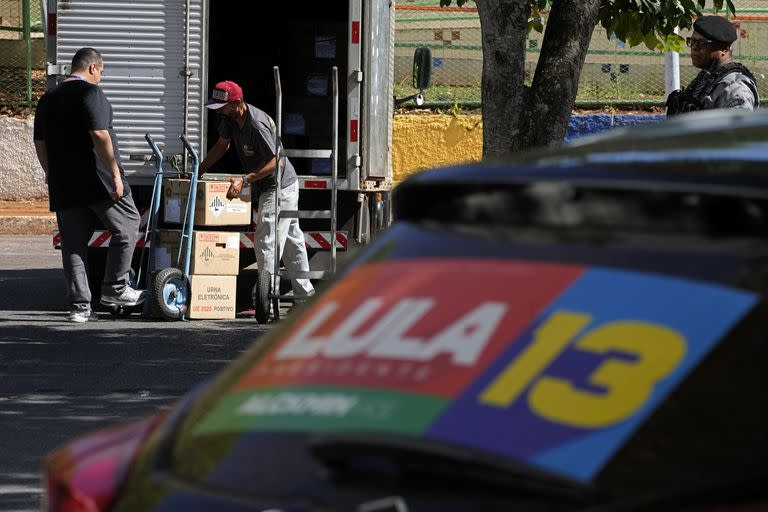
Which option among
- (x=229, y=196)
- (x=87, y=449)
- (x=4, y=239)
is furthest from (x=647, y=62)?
(x=87, y=449)

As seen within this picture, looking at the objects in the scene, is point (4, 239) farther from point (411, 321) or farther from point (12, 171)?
point (411, 321)

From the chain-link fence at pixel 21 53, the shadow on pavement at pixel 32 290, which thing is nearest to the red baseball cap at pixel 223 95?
the shadow on pavement at pixel 32 290

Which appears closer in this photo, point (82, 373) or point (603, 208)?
point (603, 208)

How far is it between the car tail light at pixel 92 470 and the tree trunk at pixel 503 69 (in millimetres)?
6503

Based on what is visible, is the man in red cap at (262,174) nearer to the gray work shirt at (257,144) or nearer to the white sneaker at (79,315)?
the gray work shirt at (257,144)

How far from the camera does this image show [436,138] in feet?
68.5

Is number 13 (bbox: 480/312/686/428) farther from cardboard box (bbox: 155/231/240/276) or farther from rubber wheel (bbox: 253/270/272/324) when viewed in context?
cardboard box (bbox: 155/231/240/276)

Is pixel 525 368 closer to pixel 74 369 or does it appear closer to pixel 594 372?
pixel 594 372

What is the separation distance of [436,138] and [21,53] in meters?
6.86

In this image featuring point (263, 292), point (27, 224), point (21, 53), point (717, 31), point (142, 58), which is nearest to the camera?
point (717, 31)

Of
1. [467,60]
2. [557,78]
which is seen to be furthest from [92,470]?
[467,60]

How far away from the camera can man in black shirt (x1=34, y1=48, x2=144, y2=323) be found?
10.4m

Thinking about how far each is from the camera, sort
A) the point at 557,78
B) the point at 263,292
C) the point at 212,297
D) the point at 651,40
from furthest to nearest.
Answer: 1. the point at 212,297
2. the point at 651,40
3. the point at 263,292
4. the point at 557,78

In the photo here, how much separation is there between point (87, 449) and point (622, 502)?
1031 millimetres
